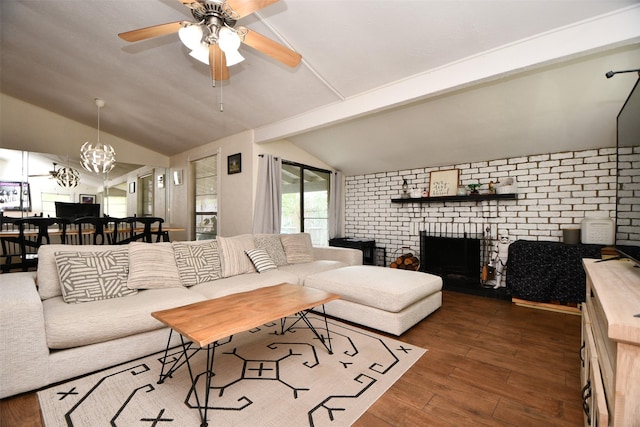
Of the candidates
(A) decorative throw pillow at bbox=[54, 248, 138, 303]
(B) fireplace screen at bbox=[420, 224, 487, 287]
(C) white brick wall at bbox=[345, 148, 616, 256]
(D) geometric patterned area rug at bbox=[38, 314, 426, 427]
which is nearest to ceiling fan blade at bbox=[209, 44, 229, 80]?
(A) decorative throw pillow at bbox=[54, 248, 138, 303]

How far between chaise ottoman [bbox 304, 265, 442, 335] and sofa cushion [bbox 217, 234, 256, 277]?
0.69 m

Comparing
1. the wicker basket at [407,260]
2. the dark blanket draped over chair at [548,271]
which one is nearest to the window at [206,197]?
the wicker basket at [407,260]

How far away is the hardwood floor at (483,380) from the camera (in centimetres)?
142

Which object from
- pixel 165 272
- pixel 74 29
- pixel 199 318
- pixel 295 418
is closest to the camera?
pixel 295 418

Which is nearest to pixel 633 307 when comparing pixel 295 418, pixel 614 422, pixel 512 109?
pixel 614 422

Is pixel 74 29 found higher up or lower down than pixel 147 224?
higher up

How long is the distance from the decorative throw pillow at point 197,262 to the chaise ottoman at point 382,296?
0.96 meters

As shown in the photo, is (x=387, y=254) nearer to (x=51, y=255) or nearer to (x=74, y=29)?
(x=51, y=255)

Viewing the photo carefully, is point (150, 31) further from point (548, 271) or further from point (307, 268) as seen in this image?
point (548, 271)

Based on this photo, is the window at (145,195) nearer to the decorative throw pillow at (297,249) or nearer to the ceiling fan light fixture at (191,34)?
the decorative throw pillow at (297,249)

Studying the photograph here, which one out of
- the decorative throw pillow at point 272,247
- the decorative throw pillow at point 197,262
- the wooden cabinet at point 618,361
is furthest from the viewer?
the decorative throw pillow at point 272,247

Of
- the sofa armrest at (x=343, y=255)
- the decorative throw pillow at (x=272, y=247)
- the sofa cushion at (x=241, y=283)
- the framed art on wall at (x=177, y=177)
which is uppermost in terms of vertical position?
the framed art on wall at (x=177, y=177)

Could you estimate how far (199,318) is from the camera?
1.61m

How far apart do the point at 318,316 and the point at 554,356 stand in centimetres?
189
